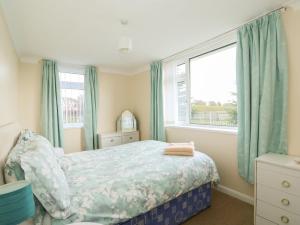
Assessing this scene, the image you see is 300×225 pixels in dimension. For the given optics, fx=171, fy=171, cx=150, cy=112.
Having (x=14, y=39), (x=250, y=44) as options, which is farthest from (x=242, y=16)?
(x=14, y=39)

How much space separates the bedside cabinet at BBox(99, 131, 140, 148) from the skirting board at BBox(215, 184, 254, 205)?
7.51 ft

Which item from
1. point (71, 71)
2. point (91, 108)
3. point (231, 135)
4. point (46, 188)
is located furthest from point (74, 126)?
point (231, 135)

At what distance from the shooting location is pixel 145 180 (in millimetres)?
1672

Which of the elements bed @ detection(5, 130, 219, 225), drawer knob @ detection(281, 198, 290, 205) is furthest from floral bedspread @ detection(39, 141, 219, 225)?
drawer knob @ detection(281, 198, 290, 205)

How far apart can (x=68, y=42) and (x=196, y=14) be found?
1.97 meters

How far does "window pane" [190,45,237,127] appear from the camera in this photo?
2711mm

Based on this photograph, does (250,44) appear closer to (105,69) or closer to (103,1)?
(103,1)

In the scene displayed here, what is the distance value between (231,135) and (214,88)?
883 millimetres

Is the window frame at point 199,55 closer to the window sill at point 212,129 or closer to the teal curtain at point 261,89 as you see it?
the window sill at point 212,129

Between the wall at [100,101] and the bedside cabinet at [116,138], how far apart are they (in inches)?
15.1

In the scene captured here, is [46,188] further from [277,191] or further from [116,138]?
[116,138]

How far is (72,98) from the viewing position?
3.99 m

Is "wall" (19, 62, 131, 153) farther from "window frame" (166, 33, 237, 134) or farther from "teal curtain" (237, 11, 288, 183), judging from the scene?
"teal curtain" (237, 11, 288, 183)

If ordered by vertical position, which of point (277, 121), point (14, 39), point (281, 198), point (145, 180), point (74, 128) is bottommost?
point (281, 198)
